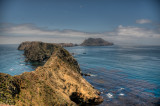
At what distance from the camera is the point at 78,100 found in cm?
2706

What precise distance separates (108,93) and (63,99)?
19.1 m

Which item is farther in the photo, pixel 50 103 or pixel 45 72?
pixel 45 72

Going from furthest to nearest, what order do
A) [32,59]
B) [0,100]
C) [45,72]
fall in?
[32,59], [45,72], [0,100]

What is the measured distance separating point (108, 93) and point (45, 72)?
21285 mm

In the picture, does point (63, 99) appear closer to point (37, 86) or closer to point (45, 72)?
point (37, 86)

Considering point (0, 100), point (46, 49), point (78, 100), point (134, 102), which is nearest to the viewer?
point (0, 100)

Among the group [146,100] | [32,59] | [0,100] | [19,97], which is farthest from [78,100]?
[32,59]

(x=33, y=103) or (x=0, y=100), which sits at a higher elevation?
(x=0, y=100)

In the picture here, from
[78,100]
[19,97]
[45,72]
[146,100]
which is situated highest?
[45,72]

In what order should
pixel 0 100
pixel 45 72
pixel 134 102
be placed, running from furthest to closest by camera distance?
pixel 134 102, pixel 45 72, pixel 0 100

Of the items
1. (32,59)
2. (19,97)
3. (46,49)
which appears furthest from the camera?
(46,49)

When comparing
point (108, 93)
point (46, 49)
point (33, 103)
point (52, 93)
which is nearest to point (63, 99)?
point (52, 93)

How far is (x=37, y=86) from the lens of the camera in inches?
786

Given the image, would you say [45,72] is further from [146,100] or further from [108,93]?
[146,100]
